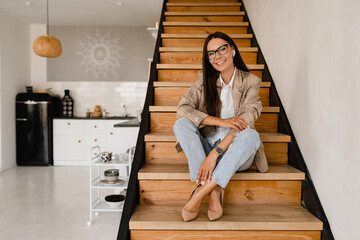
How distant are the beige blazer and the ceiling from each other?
3383 mm

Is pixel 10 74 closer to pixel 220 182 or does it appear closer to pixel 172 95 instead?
pixel 172 95

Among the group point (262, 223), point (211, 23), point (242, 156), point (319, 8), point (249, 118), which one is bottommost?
point (262, 223)

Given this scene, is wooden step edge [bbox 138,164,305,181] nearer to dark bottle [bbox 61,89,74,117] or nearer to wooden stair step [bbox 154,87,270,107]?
wooden stair step [bbox 154,87,270,107]

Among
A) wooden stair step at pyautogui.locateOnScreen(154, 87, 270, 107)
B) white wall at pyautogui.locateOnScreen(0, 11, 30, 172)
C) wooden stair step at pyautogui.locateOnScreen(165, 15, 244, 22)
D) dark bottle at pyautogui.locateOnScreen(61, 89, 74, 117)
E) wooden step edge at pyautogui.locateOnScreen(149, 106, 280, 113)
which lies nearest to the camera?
wooden step edge at pyautogui.locateOnScreen(149, 106, 280, 113)

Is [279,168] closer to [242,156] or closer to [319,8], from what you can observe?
[242,156]

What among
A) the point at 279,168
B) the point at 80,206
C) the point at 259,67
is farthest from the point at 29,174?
the point at 279,168

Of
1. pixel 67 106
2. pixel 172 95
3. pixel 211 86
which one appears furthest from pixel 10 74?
pixel 211 86

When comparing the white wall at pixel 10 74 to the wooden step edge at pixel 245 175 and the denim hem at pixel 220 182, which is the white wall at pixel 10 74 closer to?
the wooden step edge at pixel 245 175

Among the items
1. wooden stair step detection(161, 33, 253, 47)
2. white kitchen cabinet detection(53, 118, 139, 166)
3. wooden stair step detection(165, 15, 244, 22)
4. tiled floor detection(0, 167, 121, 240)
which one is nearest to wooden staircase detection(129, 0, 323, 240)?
wooden stair step detection(161, 33, 253, 47)

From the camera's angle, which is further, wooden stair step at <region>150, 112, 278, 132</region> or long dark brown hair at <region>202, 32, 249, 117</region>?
wooden stair step at <region>150, 112, 278, 132</region>

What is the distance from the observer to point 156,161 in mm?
2070

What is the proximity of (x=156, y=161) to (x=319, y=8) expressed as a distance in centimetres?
126

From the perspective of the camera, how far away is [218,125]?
1.75 meters

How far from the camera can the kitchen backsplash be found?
20.5ft
